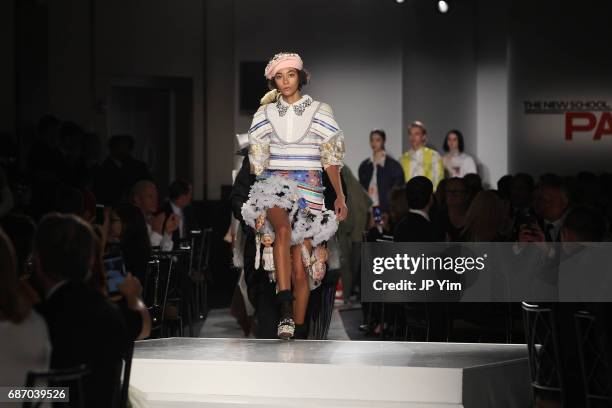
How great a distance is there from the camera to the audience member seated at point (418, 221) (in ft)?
21.0

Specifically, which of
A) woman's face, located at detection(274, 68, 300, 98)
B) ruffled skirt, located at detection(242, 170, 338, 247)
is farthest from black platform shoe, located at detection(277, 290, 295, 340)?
woman's face, located at detection(274, 68, 300, 98)

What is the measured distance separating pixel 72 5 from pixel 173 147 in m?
→ 1.82

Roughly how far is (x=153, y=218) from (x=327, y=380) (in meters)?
2.99

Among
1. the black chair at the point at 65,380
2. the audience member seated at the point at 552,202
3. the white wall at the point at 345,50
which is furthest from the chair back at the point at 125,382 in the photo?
the white wall at the point at 345,50

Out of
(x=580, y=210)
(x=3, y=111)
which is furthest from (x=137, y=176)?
(x=580, y=210)

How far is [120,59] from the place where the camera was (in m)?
12.3

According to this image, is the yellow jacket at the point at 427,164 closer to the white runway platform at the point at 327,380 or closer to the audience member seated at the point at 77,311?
the white runway platform at the point at 327,380

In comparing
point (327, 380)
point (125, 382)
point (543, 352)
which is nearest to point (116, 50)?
point (327, 380)

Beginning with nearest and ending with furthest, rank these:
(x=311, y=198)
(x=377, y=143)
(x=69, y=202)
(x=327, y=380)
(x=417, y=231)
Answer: (x=327, y=380), (x=69, y=202), (x=311, y=198), (x=417, y=231), (x=377, y=143)

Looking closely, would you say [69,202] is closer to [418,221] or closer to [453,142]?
[418,221]

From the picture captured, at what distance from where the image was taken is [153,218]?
7312 mm

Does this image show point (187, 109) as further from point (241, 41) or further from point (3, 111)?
point (3, 111)

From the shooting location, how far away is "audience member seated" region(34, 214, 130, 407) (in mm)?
2955

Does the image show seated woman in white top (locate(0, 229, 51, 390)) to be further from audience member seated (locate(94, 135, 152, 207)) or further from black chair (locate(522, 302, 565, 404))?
audience member seated (locate(94, 135, 152, 207))
